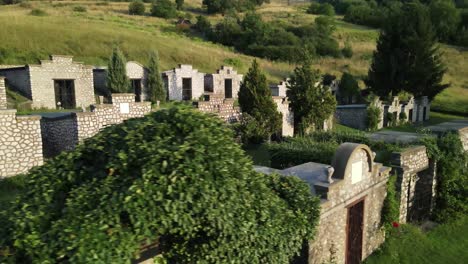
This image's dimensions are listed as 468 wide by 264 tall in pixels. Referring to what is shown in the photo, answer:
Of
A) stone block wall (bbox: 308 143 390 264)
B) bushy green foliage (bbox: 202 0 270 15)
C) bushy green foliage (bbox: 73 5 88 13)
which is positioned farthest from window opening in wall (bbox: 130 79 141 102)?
bushy green foliage (bbox: 202 0 270 15)

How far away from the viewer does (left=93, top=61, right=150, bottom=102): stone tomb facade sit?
3276cm

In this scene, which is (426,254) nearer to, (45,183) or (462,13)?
(45,183)

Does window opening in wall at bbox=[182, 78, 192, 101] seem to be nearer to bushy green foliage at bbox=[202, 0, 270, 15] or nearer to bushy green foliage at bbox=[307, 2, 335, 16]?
bushy green foliage at bbox=[202, 0, 270, 15]

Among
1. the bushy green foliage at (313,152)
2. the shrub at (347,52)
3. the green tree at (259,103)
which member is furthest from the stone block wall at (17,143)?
the shrub at (347,52)

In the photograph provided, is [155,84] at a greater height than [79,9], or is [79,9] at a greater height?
[79,9]

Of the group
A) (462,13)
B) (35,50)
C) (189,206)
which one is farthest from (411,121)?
(462,13)

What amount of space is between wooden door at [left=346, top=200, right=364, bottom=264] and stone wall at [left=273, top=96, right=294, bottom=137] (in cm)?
1426

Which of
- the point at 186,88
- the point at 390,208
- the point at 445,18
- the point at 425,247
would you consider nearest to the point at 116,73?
the point at 186,88

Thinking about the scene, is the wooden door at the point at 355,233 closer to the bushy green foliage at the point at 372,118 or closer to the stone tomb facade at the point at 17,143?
the stone tomb facade at the point at 17,143

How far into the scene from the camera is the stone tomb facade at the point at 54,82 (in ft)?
88.9

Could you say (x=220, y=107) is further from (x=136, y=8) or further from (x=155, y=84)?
(x=136, y=8)

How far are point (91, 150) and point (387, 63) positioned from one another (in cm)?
4179

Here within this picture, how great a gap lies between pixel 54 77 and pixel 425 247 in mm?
26672

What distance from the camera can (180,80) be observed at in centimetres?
3509
